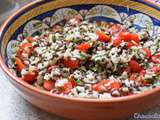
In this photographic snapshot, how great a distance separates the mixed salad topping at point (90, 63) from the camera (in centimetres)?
86

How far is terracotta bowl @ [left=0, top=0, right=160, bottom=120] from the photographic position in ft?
2.47

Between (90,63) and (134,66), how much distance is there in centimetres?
12

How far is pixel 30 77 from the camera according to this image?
900 mm

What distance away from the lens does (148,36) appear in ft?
3.51

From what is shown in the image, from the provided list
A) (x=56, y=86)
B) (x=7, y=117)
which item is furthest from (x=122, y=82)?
(x=7, y=117)

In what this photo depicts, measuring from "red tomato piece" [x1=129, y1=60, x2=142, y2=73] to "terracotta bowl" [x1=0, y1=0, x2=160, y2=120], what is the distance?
129 mm

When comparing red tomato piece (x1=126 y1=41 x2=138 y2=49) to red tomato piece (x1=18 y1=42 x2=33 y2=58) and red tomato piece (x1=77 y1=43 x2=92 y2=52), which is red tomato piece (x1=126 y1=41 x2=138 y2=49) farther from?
red tomato piece (x1=18 y1=42 x2=33 y2=58)

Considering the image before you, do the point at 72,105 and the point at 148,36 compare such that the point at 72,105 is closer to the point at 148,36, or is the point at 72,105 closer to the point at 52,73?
the point at 52,73

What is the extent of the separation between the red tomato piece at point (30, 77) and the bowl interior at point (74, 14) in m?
0.14

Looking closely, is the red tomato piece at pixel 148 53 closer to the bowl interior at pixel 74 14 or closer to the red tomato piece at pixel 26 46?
the bowl interior at pixel 74 14

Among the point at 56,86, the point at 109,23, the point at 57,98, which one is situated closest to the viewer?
the point at 57,98

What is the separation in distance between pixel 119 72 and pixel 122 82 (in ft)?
0.14

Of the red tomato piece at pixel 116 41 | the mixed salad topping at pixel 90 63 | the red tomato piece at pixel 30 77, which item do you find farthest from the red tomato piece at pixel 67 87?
the red tomato piece at pixel 116 41

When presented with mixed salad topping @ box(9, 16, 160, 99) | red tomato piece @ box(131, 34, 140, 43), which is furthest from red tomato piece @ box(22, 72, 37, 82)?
red tomato piece @ box(131, 34, 140, 43)
